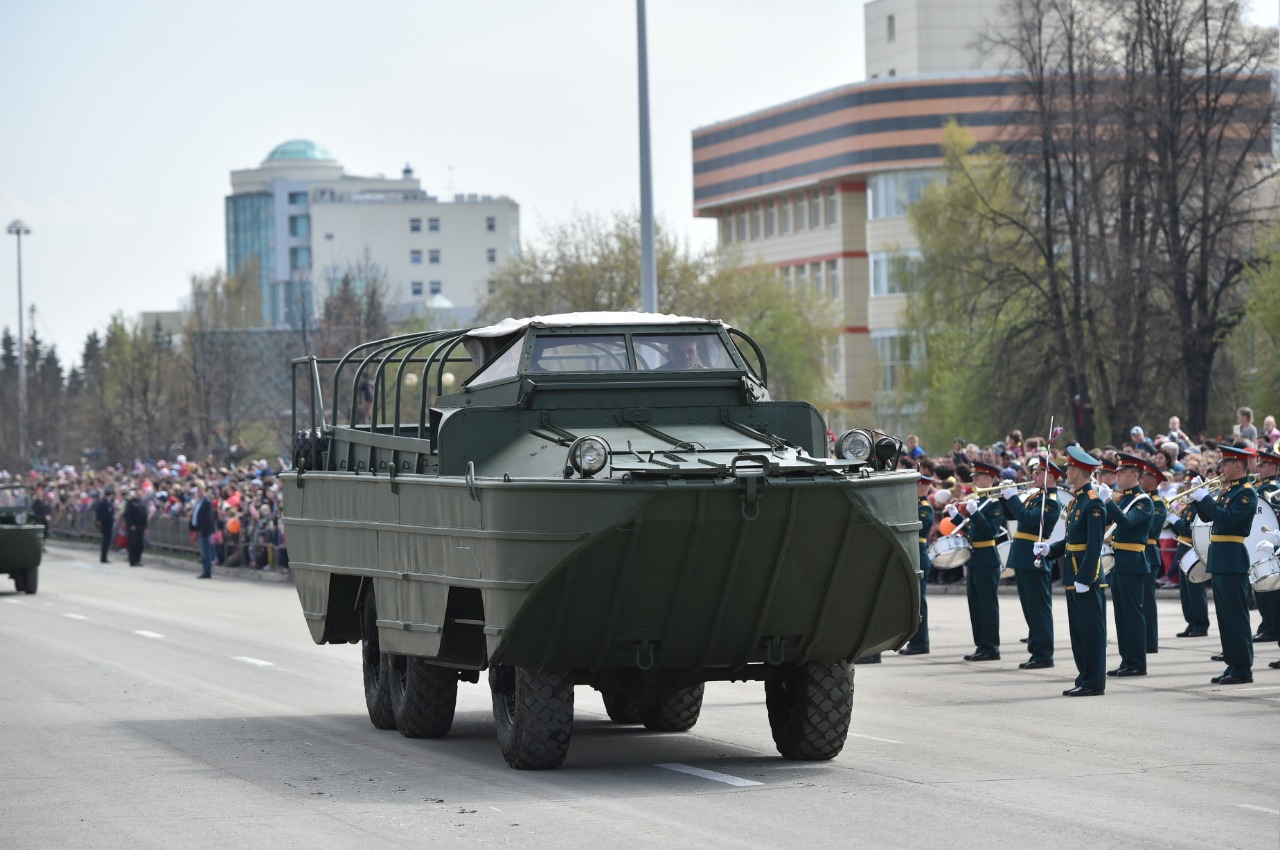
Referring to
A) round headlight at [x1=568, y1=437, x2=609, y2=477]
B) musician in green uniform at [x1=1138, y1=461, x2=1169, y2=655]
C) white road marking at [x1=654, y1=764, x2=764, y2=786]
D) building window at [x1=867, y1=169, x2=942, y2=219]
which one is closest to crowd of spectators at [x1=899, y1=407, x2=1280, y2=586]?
musician in green uniform at [x1=1138, y1=461, x2=1169, y2=655]

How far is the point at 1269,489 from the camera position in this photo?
19.1 meters

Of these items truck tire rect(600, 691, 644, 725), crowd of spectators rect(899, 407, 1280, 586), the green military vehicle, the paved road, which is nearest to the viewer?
the paved road

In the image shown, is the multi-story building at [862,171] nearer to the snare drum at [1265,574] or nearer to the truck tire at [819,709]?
the snare drum at [1265,574]

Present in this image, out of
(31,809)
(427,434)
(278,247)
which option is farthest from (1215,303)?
(278,247)

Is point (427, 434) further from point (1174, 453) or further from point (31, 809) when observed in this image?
point (1174, 453)

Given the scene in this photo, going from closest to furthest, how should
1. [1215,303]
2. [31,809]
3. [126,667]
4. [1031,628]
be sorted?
[31,809], [1031,628], [126,667], [1215,303]

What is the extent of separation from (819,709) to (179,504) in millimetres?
40933

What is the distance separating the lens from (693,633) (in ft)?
39.3

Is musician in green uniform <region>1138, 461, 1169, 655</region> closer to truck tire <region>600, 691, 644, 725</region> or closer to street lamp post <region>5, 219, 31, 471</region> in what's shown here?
truck tire <region>600, 691, 644, 725</region>

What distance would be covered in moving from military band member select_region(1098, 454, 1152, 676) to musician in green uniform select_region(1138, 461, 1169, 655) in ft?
0.42

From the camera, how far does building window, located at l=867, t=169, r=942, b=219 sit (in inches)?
3612

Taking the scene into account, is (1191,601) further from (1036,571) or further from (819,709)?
(819,709)

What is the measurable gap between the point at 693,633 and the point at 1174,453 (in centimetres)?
1298

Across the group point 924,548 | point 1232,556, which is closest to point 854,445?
→ point 1232,556
